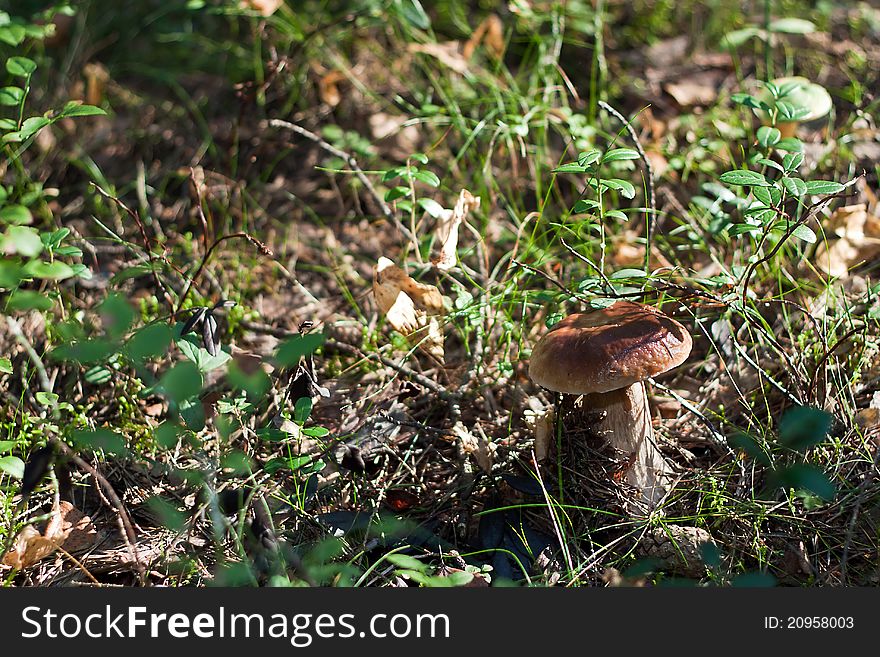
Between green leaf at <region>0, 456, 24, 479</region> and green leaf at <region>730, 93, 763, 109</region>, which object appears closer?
green leaf at <region>0, 456, 24, 479</region>

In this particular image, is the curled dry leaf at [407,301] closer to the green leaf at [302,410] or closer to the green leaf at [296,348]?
the green leaf at [302,410]

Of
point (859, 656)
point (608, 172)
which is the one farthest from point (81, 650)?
point (608, 172)

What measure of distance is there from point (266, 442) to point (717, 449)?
1.38m

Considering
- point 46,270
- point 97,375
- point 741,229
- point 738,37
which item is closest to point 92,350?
point 46,270

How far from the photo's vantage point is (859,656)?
175 centimetres

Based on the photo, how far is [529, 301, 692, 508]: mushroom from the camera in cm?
186

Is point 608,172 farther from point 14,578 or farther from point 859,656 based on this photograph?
point 14,578

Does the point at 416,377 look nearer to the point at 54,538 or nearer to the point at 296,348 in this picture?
the point at 296,348

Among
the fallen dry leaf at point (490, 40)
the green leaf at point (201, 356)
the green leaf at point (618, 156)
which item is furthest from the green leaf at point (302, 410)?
the fallen dry leaf at point (490, 40)

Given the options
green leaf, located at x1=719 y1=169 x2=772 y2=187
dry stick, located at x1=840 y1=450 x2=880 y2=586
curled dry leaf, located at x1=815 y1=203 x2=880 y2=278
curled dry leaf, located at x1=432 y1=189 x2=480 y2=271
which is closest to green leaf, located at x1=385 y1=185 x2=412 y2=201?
curled dry leaf, located at x1=432 y1=189 x2=480 y2=271

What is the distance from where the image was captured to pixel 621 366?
6.07 feet

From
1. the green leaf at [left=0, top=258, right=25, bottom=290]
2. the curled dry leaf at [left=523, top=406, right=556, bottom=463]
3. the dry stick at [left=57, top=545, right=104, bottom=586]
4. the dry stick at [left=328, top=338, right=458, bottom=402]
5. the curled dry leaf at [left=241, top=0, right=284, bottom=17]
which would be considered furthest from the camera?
the curled dry leaf at [left=241, top=0, right=284, bottom=17]

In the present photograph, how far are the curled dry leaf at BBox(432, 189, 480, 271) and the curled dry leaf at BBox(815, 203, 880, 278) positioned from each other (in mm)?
1231

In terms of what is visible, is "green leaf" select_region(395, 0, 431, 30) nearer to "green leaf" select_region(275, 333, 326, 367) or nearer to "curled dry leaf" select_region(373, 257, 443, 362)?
"curled dry leaf" select_region(373, 257, 443, 362)
